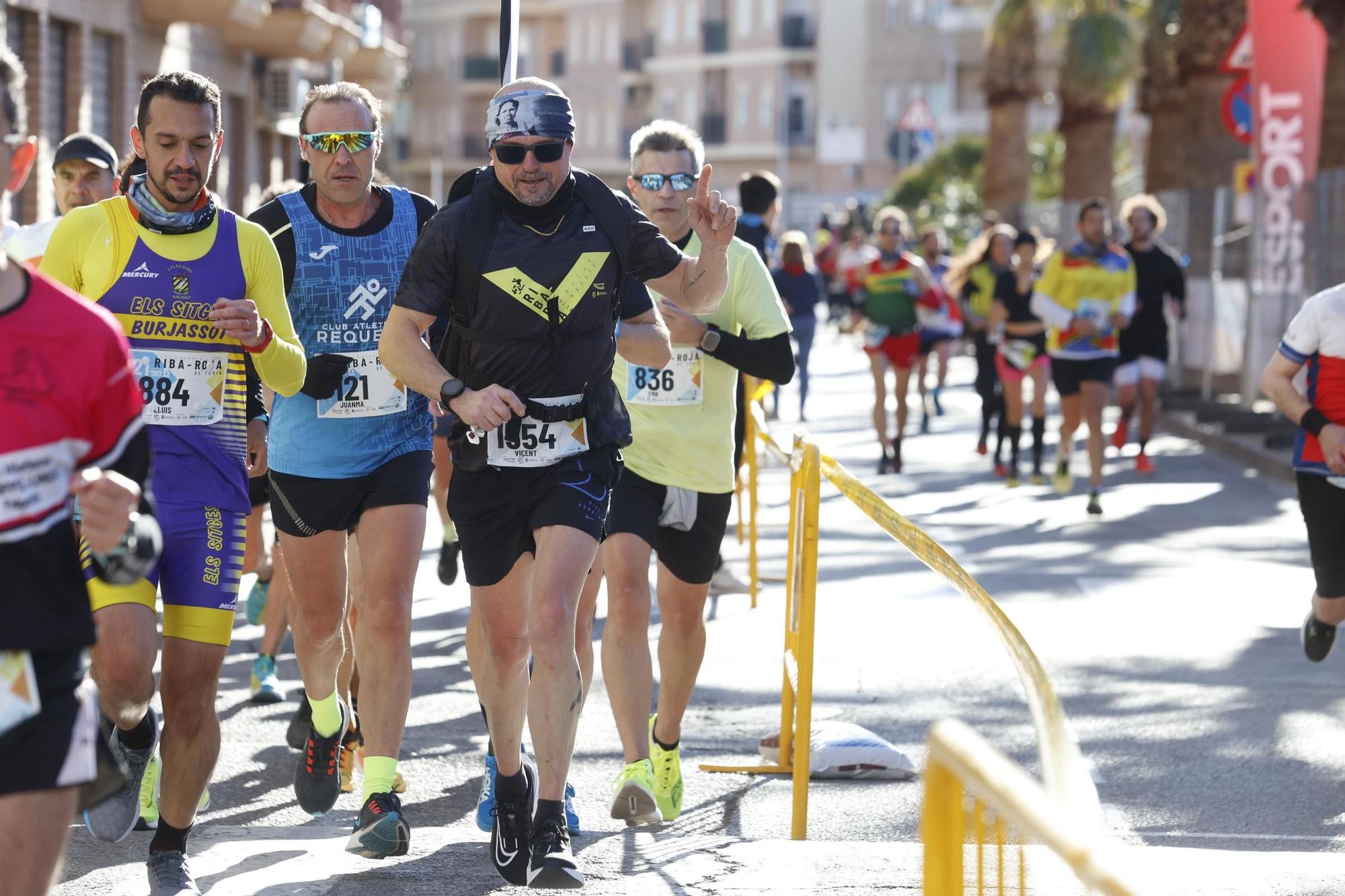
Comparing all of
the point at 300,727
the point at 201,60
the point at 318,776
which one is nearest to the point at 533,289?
the point at 318,776

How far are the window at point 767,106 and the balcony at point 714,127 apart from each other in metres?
1.78

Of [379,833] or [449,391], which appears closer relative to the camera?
[449,391]

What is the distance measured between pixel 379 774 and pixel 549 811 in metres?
0.66

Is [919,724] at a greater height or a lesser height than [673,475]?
lesser

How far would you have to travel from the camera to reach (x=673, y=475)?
6887mm

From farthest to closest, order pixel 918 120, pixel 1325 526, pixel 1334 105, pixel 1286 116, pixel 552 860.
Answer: pixel 918 120 → pixel 1334 105 → pixel 1286 116 → pixel 1325 526 → pixel 552 860

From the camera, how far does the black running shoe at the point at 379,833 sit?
5695mm

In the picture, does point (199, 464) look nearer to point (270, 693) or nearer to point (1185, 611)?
point (270, 693)

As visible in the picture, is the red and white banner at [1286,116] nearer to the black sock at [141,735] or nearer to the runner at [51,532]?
the black sock at [141,735]

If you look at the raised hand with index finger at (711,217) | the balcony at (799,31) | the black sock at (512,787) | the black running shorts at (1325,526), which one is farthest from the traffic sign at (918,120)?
the black sock at (512,787)

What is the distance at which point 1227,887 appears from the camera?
5.32m

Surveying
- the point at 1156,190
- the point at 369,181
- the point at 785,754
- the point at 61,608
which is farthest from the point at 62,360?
the point at 1156,190

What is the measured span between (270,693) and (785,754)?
90.9 inches

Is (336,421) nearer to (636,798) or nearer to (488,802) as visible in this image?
(488,802)
